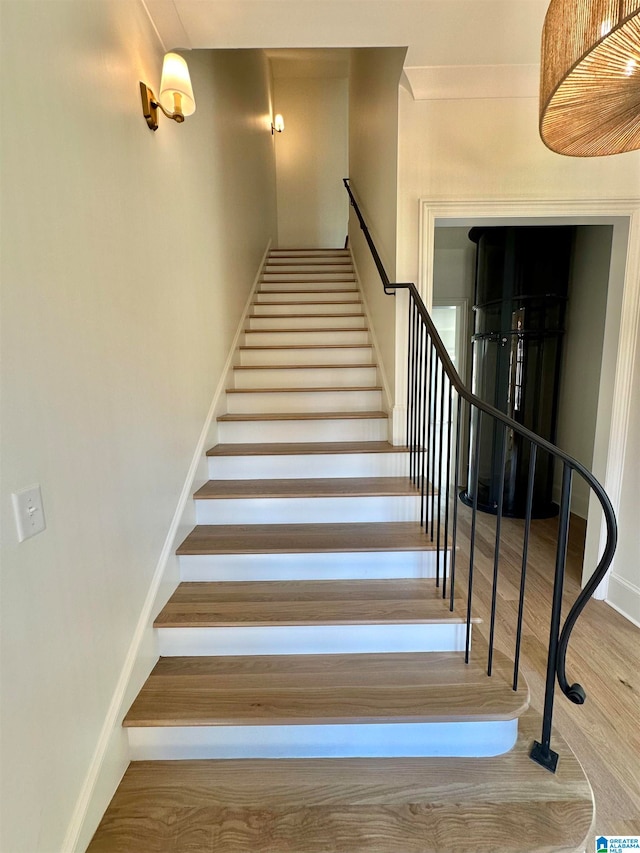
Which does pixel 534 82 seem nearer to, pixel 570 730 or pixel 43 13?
pixel 43 13

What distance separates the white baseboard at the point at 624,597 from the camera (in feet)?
7.71

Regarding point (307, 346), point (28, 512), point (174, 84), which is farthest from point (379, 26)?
point (28, 512)

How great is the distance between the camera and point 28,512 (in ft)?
3.08

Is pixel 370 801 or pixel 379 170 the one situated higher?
pixel 379 170

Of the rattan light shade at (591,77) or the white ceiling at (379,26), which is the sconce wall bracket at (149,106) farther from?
the rattan light shade at (591,77)

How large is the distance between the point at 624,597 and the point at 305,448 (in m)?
2.07

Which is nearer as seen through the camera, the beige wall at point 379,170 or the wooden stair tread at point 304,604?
the wooden stair tread at point 304,604

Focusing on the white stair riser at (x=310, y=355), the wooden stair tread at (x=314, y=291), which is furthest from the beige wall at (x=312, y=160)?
the white stair riser at (x=310, y=355)

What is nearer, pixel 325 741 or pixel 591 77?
pixel 591 77

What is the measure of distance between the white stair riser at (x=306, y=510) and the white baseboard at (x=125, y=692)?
15 cm

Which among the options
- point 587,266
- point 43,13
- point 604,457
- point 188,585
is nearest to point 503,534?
point 604,457

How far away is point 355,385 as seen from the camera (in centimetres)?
293

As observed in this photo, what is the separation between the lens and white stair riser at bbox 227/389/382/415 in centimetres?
275

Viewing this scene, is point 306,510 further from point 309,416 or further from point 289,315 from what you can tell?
point 289,315
